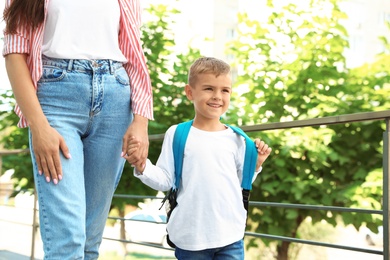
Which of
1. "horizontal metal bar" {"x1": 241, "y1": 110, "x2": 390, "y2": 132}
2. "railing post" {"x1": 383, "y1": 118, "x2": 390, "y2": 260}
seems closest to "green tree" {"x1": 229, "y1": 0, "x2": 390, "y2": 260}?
"horizontal metal bar" {"x1": 241, "y1": 110, "x2": 390, "y2": 132}

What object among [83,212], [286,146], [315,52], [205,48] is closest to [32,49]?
[83,212]

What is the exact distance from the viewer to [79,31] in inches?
54.9

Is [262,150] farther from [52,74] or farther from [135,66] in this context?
[52,74]

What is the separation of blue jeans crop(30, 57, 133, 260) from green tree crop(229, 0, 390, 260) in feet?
12.9

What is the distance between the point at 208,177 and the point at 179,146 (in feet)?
0.39

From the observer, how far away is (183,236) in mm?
1725

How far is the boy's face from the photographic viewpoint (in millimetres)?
1779

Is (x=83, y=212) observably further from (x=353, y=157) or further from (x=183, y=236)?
(x=353, y=157)

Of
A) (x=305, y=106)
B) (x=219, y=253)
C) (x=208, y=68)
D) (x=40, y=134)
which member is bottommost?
(x=219, y=253)

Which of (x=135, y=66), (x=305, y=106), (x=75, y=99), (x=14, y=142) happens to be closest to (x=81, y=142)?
(x=75, y=99)

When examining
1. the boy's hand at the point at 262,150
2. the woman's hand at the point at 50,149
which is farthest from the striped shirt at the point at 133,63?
the boy's hand at the point at 262,150

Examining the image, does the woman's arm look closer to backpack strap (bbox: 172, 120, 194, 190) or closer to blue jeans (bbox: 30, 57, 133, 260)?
blue jeans (bbox: 30, 57, 133, 260)

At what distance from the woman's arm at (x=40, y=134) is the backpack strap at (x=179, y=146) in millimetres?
471

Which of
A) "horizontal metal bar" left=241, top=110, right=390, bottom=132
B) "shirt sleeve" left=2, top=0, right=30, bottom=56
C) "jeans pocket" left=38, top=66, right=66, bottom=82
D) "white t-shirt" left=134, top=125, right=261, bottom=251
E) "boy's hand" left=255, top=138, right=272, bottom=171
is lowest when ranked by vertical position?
"white t-shirt" left=134, top=125, right=261, bottom=251
